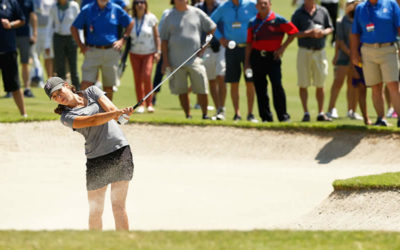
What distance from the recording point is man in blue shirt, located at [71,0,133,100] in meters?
14.5

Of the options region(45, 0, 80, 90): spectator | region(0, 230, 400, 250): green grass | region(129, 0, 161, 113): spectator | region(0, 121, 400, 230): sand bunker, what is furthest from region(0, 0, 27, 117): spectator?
region(0, 230, 400, 250): green grass

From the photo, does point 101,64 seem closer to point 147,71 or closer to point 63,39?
point 147,71

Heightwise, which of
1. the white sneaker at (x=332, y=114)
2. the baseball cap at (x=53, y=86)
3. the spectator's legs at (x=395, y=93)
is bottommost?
the white sneaker at (x=332, y=114)

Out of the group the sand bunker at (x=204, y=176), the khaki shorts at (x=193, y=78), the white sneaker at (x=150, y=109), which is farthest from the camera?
the white sneaker at (x=150, y=109)

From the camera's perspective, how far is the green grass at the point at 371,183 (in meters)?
9.51

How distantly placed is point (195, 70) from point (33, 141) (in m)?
2.94

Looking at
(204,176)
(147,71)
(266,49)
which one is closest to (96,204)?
(204,176)

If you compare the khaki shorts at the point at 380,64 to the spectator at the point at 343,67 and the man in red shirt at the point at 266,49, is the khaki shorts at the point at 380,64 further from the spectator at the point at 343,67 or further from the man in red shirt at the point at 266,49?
the spectator at the point at 343,67

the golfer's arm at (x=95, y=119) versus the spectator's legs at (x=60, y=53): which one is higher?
the golfer's arm at (x=95, y=119)

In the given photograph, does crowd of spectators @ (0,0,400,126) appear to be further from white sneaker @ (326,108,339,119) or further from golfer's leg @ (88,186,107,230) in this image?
golfer's leg @ (88,186,107,230)

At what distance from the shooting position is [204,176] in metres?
12.1

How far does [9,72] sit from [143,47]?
2651mm

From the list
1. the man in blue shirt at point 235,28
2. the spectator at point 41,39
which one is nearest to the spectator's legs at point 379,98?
the man in blue shirt at point 235,28

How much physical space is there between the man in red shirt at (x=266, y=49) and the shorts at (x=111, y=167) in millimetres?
6830
